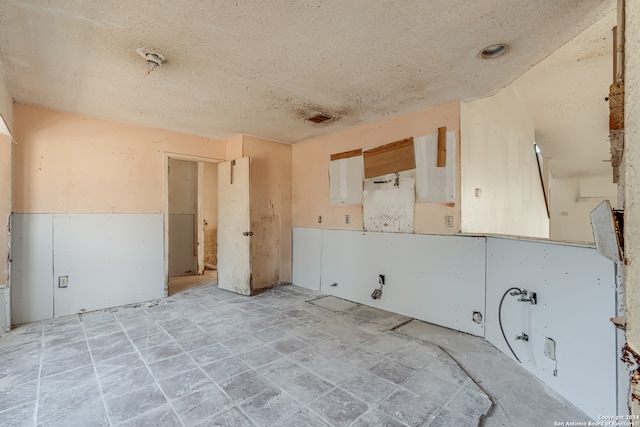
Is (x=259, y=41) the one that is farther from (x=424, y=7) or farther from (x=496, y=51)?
(x=496, y=51)

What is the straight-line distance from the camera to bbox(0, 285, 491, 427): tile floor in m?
1.65

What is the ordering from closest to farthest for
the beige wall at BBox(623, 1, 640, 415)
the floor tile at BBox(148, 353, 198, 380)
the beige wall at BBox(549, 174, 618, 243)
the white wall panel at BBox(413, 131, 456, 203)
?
the beige wall at BBox(623, 1, 640, 415), the floor tile at BBox(148, 353, 198, 380), the white wall panel at BBox(413, 131, 456, 203), the beige wall at BBox(549, 174, 618, 243)

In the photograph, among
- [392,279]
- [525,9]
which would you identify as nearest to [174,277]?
[392,279]

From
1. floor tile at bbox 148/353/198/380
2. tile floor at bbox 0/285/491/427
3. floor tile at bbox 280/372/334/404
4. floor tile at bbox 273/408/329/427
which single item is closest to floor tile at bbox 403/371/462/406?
tile floor at bbox 0/285/491/427

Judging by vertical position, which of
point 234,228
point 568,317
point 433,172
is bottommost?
point 568,317

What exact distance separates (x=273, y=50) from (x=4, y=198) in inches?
124

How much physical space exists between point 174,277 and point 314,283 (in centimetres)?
279

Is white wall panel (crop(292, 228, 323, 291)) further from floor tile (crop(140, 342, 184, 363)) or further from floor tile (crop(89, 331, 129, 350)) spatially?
floor tile (crop(89, 331, 129, 350))

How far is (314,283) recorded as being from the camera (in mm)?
4469

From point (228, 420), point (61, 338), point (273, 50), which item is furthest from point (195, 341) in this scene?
point (273, 50)

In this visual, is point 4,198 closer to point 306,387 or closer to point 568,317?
point 306,387

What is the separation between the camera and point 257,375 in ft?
6.73

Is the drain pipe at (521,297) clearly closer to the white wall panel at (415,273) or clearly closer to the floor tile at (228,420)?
the white wall panel at (415,273)

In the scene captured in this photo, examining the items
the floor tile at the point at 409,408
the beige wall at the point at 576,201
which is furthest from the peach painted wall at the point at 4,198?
the beige wall at the point at 576,201
